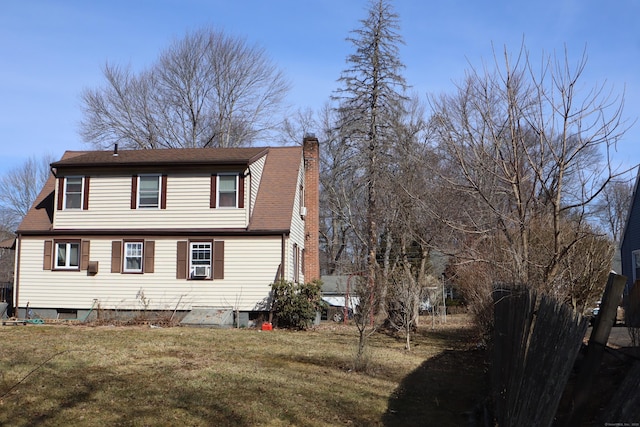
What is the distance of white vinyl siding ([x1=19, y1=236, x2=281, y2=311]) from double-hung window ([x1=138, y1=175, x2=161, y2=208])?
4.29ft

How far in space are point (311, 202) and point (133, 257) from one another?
7.73 m

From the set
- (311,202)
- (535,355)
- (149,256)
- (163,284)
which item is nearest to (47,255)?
(149,256)

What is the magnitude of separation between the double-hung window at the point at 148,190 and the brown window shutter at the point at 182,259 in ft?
5.71

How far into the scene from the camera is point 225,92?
3800cm

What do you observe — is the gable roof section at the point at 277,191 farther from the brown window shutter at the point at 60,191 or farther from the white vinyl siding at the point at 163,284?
the brown window shutter at the point at 60,191

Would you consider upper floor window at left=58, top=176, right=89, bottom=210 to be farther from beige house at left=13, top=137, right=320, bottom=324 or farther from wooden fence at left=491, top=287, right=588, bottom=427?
wooden fence at left=491, top=287, right=588, bottom=427

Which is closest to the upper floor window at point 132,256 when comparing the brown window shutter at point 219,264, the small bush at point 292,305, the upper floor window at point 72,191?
the upper floor window at point 72,191

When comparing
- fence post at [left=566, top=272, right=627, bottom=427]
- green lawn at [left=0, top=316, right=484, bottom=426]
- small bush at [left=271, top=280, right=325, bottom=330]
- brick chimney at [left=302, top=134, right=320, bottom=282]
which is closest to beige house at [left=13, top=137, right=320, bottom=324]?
small bush at [left=271, top=280, right=325, bottom=330]

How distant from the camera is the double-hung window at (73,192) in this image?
818 inches

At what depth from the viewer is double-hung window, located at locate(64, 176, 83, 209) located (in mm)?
20766

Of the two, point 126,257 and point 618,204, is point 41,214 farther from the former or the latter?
point 618,204

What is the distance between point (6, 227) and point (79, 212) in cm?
4101

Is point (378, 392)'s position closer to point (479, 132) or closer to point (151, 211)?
point (479, 132)

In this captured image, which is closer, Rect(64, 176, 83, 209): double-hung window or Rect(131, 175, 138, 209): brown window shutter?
Rect(131, 175, 138, 209): brown window shutter
